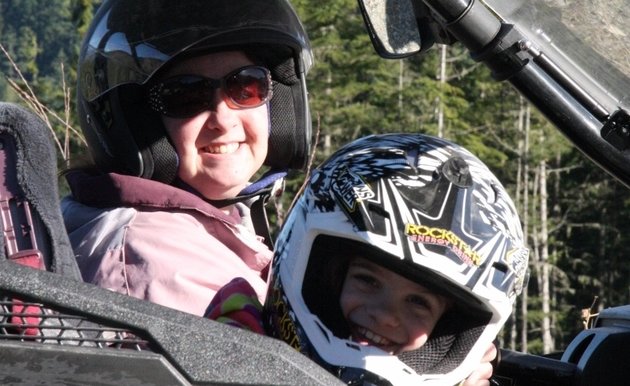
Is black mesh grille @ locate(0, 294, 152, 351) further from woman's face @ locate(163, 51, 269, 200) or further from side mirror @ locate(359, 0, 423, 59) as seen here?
woman's face @ locate(163, 51, 269, 200)

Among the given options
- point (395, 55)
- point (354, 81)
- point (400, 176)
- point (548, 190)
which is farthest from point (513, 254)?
point (548, 190)

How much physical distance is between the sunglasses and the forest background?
2825 centimetres

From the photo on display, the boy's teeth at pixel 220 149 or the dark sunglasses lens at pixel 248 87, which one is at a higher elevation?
the dark sunglasses lens at pixel 248 87

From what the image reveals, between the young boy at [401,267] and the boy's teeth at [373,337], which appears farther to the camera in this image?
the boy's teeth at [373,337]

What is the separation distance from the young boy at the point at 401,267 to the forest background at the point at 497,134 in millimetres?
29352

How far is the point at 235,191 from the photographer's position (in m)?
3.65

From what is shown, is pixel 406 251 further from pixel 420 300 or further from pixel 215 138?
pixel 215 138

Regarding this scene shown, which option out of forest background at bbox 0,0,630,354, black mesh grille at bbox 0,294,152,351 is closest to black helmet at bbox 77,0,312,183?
black mesh grille at bbox 0,294,152,351

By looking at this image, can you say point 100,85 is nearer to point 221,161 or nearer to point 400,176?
point 221,161

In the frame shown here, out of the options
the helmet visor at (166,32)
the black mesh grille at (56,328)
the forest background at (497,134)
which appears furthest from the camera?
the forest background at (497,134)

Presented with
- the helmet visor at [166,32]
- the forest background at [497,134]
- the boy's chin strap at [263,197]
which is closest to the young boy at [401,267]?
the helmet visor at [166,32]

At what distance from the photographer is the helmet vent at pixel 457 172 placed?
2379 millimetres

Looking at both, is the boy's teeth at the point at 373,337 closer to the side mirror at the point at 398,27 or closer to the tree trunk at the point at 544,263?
the side mirror at the point at 398,27

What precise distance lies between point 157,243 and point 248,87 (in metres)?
0.60
